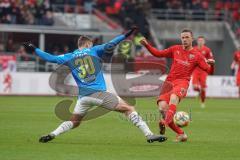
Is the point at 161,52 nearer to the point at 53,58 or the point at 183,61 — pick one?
the point at 183,61

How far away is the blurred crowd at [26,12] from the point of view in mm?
38938

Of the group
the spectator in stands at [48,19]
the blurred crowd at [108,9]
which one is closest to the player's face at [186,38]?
the blurred crowd at [108,9]

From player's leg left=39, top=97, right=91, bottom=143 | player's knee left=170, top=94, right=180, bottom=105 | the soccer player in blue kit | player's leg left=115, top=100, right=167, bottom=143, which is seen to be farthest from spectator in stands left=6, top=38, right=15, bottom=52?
player's leg left=115, top=100, right=167, bottom=143

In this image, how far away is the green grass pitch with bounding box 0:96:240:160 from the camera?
12.2 meters

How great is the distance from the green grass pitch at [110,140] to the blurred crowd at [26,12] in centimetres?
1646

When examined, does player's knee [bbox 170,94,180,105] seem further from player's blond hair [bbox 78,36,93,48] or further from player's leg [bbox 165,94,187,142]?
player's blond hair [bbox 78,36,93,48]

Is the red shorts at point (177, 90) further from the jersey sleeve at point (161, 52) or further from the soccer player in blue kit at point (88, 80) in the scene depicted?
the soccer player in blue kit at point (88, 80)

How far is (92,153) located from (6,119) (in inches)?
317

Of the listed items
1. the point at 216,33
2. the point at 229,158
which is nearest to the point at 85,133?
the point at 229,158

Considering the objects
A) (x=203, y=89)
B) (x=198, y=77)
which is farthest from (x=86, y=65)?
(x=198, y=77)

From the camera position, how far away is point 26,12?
39.6 m

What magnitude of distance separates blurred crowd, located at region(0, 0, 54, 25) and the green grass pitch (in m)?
16.5

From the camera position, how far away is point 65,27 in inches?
1569

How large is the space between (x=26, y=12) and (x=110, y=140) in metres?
25.7
